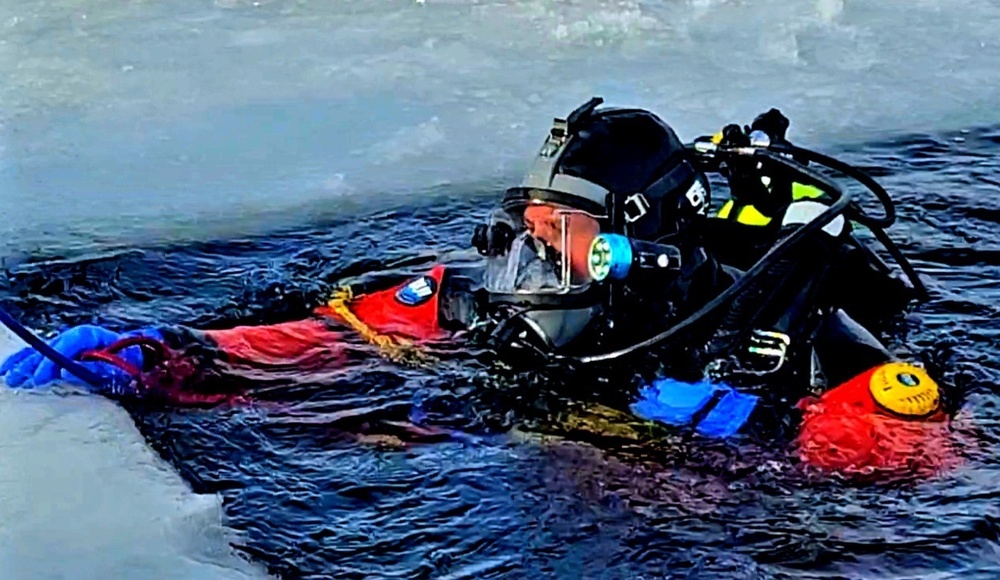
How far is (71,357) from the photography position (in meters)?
3.25

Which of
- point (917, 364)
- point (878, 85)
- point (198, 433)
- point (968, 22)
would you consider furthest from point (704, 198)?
point (968, 22)

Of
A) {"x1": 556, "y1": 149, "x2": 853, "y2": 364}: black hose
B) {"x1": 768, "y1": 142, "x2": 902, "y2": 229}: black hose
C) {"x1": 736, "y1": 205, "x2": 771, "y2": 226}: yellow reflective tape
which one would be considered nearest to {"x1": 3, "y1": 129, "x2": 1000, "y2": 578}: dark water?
{"x1": 556, "y1": 149, "x2": 853, "y2": 364}: black hose

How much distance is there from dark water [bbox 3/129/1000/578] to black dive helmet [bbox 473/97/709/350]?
9.7 inches

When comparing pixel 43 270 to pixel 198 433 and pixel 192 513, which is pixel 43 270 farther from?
pixel 192 513

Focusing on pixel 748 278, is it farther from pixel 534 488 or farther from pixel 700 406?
pixel 534 488

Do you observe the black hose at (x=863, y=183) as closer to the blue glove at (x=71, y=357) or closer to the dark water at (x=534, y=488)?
the dark water at (x=534, y=488)

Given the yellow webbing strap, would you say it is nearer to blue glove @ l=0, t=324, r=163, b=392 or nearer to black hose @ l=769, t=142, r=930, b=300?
blue glove @ l=0, t=324, r=163, b=392

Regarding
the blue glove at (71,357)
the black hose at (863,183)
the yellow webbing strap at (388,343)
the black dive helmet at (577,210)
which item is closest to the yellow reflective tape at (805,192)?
the black hose at (863,183)

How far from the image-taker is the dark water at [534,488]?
9.23 ft

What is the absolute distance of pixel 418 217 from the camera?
15.2 feet

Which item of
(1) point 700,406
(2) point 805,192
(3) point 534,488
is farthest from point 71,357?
(2) point 805,192

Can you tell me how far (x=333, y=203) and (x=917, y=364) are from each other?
5.99 ft

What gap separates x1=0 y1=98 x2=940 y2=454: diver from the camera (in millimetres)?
3146

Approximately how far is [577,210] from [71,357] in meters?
1.06
